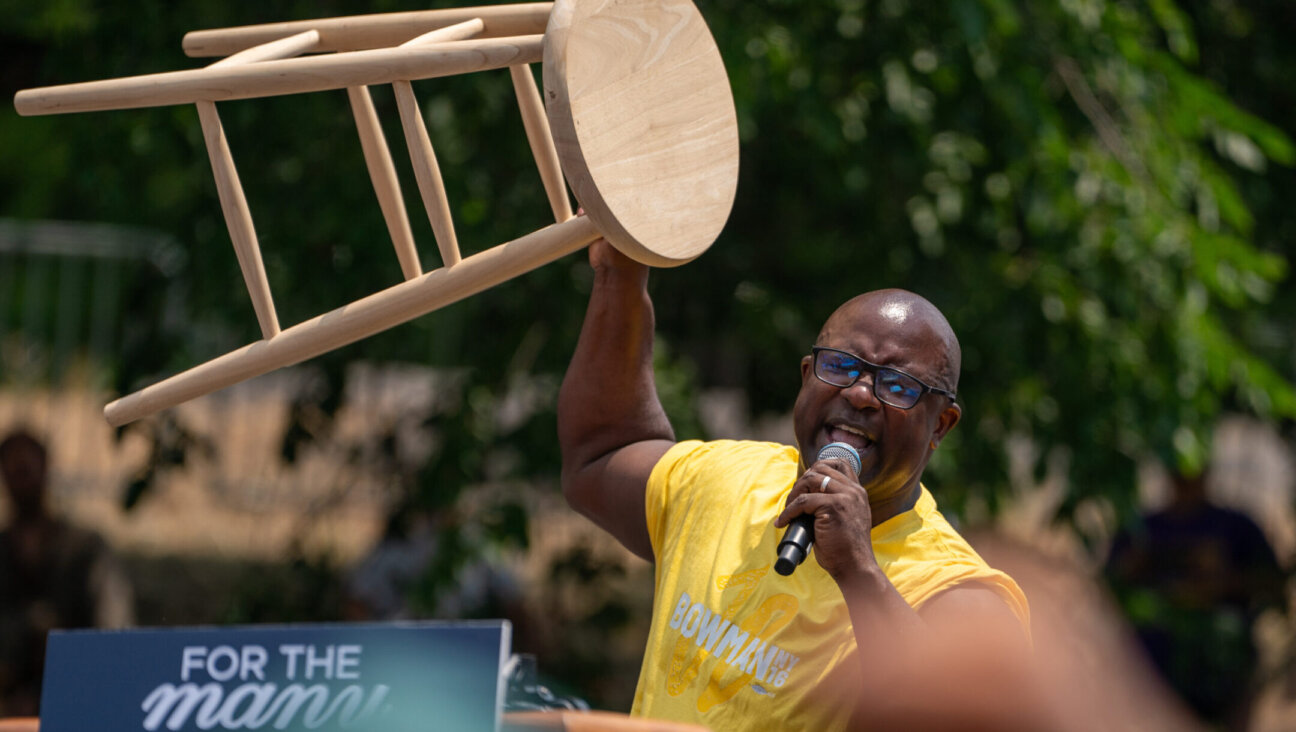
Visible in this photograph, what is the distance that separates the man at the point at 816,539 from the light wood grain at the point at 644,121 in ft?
0.94

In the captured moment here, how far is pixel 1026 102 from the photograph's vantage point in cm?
441

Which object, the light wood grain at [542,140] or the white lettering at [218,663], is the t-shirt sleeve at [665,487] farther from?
the white lettering at [218,663]

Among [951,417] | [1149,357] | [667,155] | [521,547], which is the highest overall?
[667,155]

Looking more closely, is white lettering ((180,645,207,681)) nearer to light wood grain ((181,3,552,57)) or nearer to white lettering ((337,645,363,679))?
white lettering ((337,645,363,679))

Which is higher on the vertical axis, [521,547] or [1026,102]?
[1026,102]

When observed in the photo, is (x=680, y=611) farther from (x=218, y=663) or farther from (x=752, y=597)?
(x=218, y=663)

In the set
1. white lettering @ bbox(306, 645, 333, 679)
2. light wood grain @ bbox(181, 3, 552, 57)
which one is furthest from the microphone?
light wood grain @ bbox(181, 3, 552, 57)

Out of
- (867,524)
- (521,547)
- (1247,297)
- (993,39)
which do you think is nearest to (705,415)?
(521,547)

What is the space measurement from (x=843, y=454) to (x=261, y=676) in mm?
873

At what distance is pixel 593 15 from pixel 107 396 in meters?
4.28

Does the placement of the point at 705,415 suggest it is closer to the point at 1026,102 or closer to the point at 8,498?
the point at 1026,102

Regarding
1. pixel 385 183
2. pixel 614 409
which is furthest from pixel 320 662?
pixel 614 409

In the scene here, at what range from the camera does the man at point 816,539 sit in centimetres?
194

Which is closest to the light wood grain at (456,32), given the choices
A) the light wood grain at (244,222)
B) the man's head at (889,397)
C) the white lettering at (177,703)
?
the light wood grain at (244,222)
